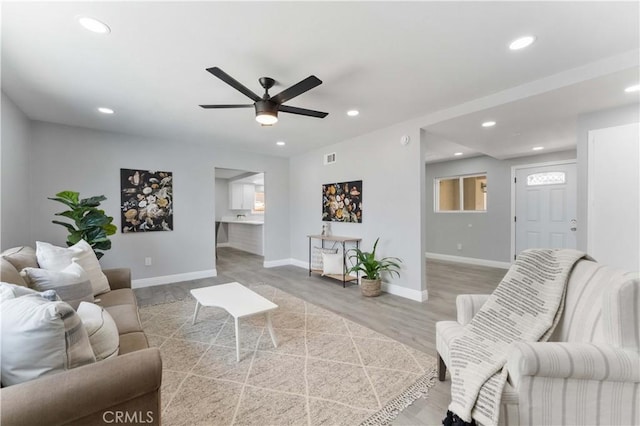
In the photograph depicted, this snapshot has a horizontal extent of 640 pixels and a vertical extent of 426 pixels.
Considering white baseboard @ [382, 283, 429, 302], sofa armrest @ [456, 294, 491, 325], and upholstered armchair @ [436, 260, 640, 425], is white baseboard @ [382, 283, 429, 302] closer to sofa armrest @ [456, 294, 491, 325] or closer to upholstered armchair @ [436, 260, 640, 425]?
sofa armrest @ [456, 294, 491, 325]

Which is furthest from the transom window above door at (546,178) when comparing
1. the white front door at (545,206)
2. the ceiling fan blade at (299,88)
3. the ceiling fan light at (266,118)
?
the ceiling fan light at (266,118)

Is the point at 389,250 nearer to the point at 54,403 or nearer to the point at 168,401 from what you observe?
the point at 168,401

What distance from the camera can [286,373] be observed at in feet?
6.81

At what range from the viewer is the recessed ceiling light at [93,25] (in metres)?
1.75

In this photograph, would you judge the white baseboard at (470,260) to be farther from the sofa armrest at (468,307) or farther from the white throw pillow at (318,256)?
the sofa armrest at (468,307)

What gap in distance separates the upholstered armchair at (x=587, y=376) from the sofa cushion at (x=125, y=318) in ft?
7.17

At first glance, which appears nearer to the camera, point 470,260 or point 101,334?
point 101,334

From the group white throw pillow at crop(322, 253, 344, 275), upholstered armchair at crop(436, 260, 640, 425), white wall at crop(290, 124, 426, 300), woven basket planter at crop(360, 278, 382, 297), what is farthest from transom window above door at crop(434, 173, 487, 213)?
upholstered armchair at crop(436, 260, 640, 425)

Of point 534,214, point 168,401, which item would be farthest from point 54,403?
point 534,214

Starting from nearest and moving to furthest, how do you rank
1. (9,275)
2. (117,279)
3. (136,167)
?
(9,275) < (117,279) < (136,167)

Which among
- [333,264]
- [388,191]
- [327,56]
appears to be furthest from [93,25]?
[333,264]

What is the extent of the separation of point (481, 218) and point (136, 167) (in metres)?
6.73

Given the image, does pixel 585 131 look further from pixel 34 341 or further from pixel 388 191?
pixel 34 341

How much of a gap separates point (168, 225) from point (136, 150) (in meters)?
1.29
